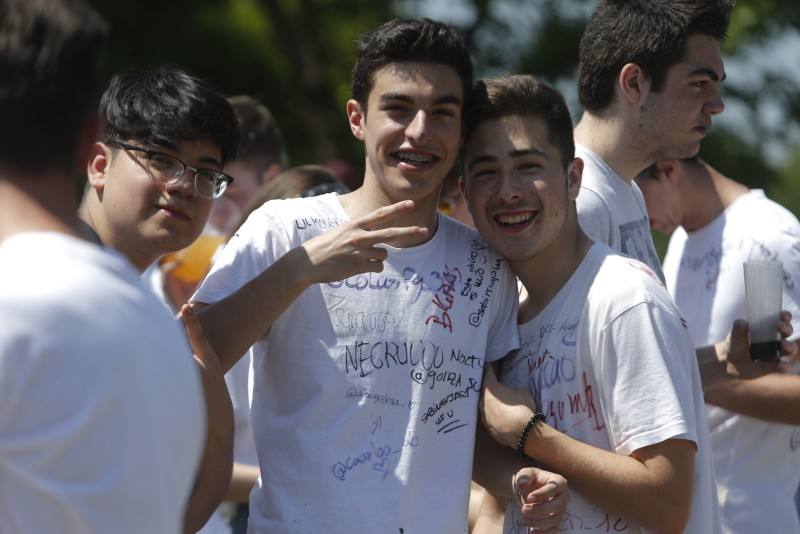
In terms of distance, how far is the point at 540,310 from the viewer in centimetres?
315

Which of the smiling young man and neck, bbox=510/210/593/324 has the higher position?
the smiling young man

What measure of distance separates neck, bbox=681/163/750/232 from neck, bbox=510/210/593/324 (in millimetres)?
1582

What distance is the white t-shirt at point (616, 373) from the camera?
285 cm

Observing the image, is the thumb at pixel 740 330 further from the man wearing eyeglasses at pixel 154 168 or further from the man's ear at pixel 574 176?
the man wearing eyeglasses at pixel 154 168

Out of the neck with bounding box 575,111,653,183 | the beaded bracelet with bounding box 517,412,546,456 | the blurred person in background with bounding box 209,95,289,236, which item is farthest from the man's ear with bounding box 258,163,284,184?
the beaded bracelet with bounding box 517,412,546,456

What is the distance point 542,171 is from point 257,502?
1.19m

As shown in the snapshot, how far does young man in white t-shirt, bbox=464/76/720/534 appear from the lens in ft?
9.36

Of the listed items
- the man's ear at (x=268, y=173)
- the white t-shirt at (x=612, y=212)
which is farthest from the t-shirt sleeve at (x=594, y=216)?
the man's ear at (x=268, y=173)

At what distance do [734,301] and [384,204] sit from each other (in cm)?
183

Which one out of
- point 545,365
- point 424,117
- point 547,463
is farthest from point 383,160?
point 547,463

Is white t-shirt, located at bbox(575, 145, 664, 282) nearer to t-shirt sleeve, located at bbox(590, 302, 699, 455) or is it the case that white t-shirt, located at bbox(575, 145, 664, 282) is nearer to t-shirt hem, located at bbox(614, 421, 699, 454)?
t-shirt sleeve, located at bbox(590, 302, 699, 455)

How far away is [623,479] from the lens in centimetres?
283

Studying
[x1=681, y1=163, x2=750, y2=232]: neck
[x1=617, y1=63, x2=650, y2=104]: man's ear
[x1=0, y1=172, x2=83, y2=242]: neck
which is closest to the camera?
[x1=0, y1=172, x2=83, y2=242]: neck

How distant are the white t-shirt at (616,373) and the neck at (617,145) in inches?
24.5
